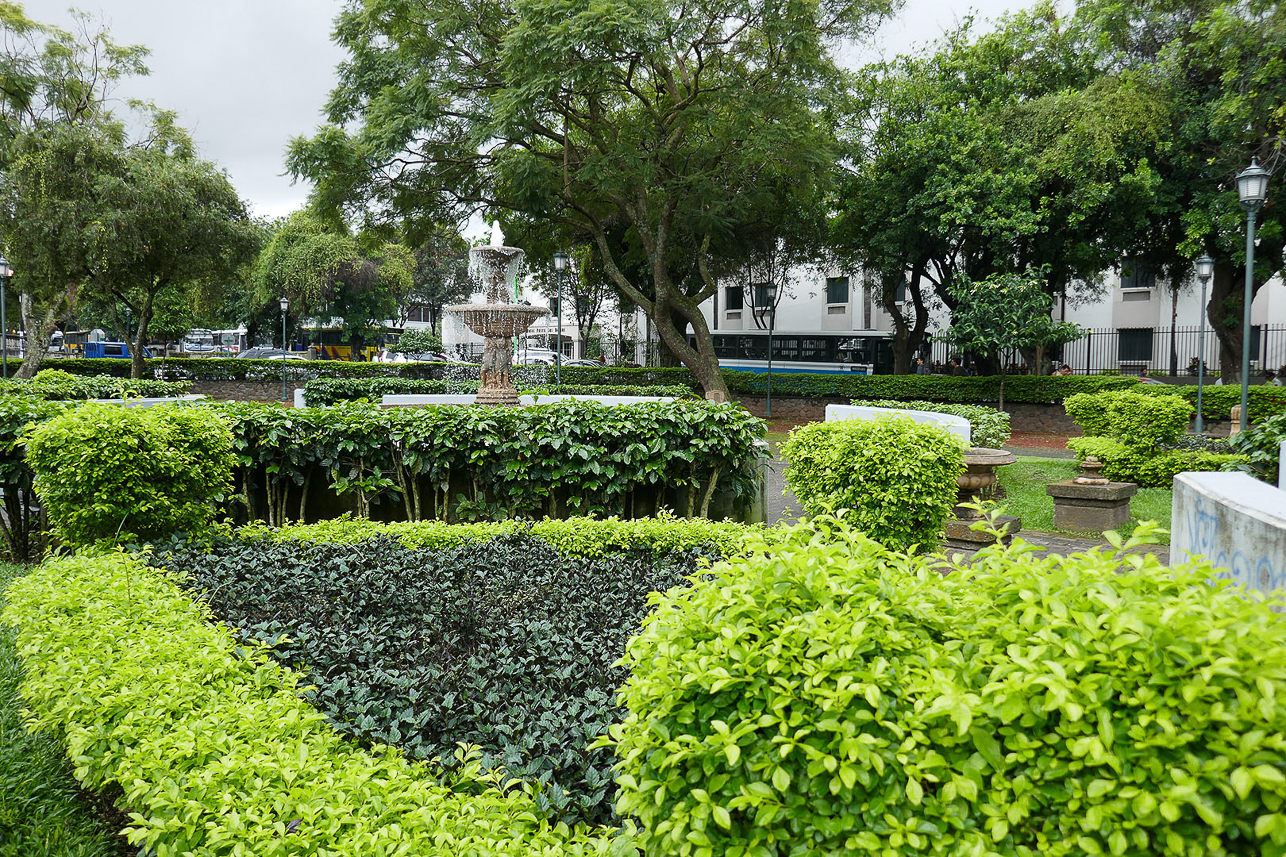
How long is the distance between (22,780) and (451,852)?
89.4 inches

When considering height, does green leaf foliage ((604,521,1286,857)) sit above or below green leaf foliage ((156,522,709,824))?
above

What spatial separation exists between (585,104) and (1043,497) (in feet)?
47.3

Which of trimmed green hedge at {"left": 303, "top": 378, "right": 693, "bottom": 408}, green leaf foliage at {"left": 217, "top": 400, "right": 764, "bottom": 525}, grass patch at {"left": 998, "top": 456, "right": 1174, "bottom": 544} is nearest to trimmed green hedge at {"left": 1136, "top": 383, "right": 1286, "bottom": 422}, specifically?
grass patch at {"left": 998, "top": 456, "right": 1174, "bottom": 544}

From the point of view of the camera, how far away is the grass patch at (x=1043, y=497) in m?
9.65

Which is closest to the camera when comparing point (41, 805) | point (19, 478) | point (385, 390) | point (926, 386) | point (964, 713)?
point (964, 713)

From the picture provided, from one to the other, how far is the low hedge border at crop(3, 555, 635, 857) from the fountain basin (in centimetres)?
995

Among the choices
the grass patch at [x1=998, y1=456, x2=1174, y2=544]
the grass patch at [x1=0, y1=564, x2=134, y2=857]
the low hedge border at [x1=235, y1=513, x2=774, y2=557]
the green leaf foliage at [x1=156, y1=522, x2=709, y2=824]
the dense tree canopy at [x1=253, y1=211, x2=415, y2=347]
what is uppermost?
the dense tree canopy at [x1=253, y1=211, x2=415, y2=347]

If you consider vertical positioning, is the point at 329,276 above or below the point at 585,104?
below

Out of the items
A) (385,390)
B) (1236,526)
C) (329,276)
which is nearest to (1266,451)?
(1236,526)

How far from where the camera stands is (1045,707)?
1373 mm

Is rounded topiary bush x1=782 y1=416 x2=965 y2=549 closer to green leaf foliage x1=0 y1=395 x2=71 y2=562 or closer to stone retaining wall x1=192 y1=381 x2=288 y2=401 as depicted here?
green leaf foliage x1=0 y1=395 x2=71 y2=562

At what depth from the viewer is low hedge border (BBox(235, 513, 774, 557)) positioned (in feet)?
18.1

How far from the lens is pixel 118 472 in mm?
5156

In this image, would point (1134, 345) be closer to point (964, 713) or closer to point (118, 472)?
point (118, 472)
